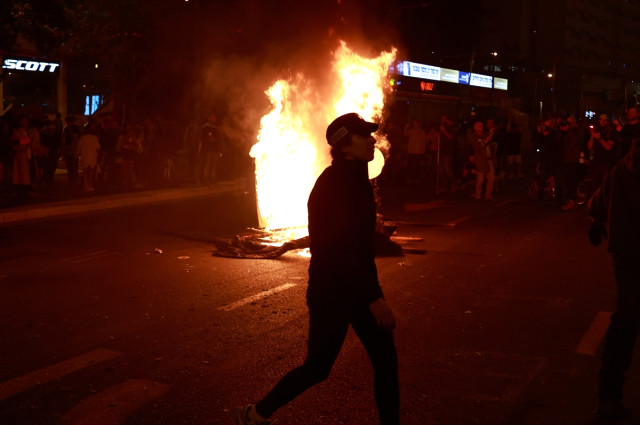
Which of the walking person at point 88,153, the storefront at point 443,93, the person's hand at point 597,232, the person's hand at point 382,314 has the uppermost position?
the storefront at point 443,93

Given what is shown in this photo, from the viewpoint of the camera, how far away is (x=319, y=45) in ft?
43.3

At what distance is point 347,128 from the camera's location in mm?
3670

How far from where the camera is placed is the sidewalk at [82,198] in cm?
1401

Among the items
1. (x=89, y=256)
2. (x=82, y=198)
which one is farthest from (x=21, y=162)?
(x=89, y=256)

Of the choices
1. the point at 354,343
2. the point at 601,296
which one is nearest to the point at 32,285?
the point at 354,343

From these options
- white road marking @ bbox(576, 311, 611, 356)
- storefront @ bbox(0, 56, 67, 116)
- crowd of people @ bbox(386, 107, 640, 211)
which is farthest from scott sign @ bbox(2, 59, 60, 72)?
white road marking @ bbox(576, 311, 611, 356)

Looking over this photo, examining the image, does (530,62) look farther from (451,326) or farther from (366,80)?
(451,326)

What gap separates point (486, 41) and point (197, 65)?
62.6 metres

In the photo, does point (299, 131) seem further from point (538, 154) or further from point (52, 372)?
point (52, 372)

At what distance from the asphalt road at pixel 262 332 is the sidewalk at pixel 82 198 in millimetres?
2544

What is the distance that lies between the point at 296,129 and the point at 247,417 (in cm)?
886

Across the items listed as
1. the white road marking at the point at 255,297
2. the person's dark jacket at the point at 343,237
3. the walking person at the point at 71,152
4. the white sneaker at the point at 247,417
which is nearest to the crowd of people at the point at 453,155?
the walking person at the point at 71,152

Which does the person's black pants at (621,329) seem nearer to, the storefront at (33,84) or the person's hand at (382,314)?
the person's hand at (382,314)

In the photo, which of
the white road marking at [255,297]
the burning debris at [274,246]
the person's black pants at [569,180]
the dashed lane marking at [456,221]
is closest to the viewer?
the white road marking at [255,297]
